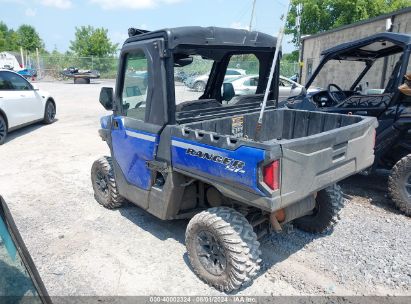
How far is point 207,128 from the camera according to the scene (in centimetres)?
360

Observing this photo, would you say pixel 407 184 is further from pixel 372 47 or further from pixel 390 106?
pixel 372 47

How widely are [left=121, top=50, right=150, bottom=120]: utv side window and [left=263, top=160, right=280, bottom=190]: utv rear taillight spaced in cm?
155

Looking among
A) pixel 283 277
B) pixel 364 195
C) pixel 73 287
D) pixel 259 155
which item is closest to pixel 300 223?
pixel 283 277

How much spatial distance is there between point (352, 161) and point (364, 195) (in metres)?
2.28

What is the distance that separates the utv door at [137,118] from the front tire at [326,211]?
1860 millimetres

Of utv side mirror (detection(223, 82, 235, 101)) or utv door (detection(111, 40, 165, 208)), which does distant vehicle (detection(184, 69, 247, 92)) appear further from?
utv door (detection(111, 40, 165, 208))

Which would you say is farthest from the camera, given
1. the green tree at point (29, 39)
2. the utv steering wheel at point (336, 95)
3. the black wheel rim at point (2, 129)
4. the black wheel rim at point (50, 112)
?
the green tree at point (29, 39)

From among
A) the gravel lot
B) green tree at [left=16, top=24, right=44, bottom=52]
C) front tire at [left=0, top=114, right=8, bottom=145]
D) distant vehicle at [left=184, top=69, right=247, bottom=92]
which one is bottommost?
the gravel lot

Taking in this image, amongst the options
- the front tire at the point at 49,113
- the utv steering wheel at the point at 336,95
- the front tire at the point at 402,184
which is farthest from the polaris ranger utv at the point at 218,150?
the front tire at the point at 49,113

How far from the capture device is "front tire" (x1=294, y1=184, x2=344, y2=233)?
3.99 m

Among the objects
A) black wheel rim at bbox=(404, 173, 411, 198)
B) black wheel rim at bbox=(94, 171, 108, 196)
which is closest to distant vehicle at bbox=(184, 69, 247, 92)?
black wheel rim at bbox=(94, 171, 108, 196)

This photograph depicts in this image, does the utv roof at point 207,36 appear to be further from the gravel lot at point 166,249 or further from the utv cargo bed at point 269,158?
the gravel lot at point 166,249

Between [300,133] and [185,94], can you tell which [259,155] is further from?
[300,133]

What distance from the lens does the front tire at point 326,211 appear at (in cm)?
399
